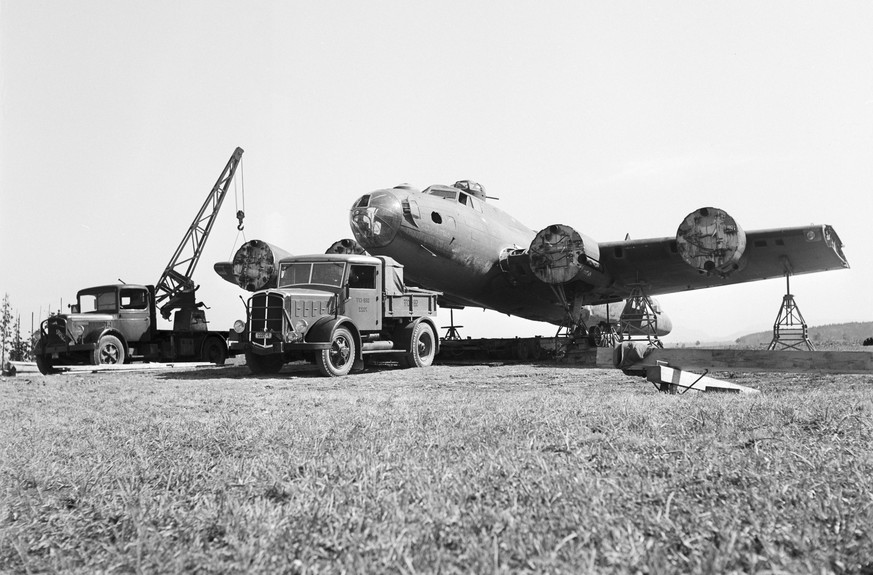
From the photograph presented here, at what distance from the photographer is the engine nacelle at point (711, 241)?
15.1m

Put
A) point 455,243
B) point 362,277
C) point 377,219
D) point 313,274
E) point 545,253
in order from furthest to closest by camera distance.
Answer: point 545,253, point 455,243, point 377,219, point 362,277, point 313,274

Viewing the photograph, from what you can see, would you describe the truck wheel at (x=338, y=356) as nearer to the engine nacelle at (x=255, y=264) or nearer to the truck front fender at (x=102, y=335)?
the engine nacelle at (x=255, y=264)

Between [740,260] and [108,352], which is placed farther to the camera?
[108,352]

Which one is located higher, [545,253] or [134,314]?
[545,253]

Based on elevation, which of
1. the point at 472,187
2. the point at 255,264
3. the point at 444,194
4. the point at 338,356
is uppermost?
the point at 472,187

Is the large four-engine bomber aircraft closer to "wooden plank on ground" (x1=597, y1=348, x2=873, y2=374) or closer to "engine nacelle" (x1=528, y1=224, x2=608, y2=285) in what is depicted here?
"engine nacelle" (x1=528, y1=224, x2=608, y2=285)

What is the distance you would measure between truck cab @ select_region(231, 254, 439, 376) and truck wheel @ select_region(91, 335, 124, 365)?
15.5 ft

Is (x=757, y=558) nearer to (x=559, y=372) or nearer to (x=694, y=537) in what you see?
(x=694, y=537)

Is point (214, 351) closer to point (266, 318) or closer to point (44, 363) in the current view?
point (44, 363)

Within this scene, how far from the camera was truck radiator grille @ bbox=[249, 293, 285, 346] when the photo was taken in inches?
486

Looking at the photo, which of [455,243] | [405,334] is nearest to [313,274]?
[405,334]

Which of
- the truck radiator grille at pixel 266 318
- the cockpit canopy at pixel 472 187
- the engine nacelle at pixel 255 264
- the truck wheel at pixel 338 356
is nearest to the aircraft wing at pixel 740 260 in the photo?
the cockpit canopy at pixel 472 187

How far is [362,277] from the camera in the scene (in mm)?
13867

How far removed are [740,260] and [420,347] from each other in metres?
7.62
